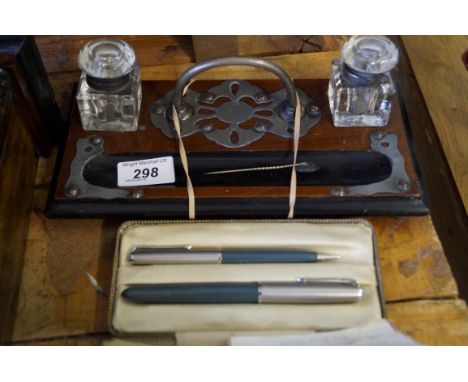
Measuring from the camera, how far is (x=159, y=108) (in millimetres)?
795

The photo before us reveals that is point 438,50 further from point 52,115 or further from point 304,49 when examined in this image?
point 52,115

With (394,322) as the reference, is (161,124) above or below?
above

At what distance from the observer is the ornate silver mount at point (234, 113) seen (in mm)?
771

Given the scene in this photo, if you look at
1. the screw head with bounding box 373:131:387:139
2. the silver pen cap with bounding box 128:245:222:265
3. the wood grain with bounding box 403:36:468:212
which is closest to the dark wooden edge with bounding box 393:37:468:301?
the wood grain with bounding box 403:36:468:212

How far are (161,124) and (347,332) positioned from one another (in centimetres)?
36

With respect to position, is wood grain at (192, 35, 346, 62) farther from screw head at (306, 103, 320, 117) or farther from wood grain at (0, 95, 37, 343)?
wood grain at (0, 95, 37, 343)

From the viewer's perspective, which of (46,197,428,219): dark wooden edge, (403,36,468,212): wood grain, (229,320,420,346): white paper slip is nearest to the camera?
(229,320,420,346): white paper slip

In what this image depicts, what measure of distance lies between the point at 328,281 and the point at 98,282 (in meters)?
0.26

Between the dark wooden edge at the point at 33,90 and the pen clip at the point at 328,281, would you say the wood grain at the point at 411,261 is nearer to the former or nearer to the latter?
the pen clip at the point at 328,281

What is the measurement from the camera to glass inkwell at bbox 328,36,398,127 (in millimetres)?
741

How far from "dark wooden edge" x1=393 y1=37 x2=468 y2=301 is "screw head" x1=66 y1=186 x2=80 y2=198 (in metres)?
0.48

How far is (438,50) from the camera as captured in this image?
1009 millimetres

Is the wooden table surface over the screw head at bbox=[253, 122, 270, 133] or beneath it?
beneath

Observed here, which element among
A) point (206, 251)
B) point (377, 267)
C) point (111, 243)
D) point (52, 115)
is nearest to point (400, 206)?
point (377, 267)
